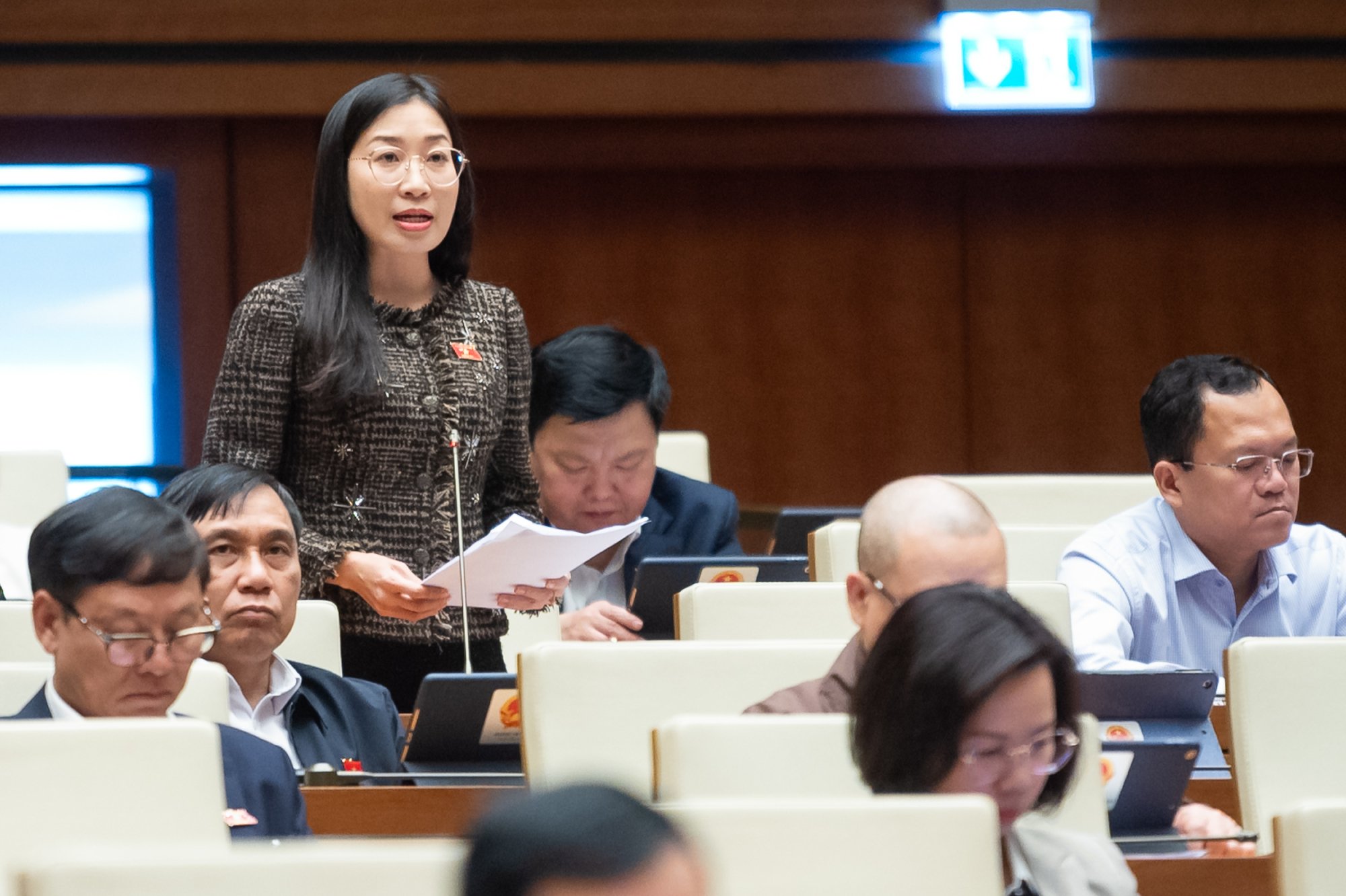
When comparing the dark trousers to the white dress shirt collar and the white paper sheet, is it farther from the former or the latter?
the white dress shirt collar

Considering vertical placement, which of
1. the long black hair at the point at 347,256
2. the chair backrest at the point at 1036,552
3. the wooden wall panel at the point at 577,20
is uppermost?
the wooden wall panel at the point at 577,20

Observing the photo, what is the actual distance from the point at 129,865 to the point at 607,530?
1.61 m

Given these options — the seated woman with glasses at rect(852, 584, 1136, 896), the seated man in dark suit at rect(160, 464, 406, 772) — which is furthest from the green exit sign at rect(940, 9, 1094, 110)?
the seated woman with glasses at rect(852, 584, 1136, 896)

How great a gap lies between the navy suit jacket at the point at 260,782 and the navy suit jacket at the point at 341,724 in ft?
1.34

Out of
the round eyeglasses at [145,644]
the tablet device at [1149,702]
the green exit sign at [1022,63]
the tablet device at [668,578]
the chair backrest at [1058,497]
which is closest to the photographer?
the round eyeglasses at [145,644]

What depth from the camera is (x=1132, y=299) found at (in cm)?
652

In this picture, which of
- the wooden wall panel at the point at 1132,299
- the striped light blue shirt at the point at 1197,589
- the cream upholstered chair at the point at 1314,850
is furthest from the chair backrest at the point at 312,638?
the wooden wall panel at the point at 1132,299

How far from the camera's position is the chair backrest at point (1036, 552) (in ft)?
11.5

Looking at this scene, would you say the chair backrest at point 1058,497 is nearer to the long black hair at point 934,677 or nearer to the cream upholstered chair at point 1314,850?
the long black hair at point 934,677

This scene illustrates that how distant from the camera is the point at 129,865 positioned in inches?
50.5

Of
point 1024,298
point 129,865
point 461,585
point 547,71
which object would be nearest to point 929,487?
point 461,585

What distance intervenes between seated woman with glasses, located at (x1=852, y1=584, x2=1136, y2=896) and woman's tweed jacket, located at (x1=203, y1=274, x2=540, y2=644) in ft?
3.99

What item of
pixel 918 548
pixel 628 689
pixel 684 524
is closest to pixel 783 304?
pixel 684 524

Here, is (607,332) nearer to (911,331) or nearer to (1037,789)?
(1037,789)
